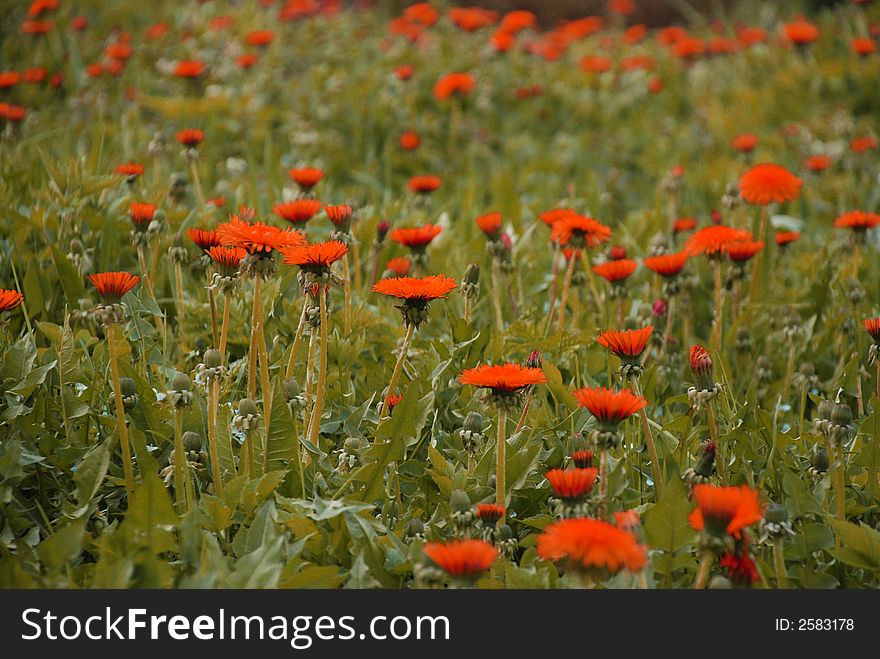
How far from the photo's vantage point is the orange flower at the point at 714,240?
230cm

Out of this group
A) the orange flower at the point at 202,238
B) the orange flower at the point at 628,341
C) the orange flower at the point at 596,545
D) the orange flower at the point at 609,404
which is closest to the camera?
the orange flower at the point at 596,545

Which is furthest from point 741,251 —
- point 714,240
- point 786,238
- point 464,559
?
point 464,559

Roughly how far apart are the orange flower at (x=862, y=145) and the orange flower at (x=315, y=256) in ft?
9.29

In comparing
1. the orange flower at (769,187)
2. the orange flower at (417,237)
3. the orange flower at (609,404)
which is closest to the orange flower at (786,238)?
the orange flower at (769,187)

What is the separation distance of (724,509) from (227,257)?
37.0 inches

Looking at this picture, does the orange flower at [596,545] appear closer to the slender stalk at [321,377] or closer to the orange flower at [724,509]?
the orange flower at [724,509]

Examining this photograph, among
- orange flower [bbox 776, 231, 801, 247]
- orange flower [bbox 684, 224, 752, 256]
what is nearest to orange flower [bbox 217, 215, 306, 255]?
orange flower [bbox 684, 224, 752, 256]

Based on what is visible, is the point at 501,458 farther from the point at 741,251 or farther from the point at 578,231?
the point at 741,251

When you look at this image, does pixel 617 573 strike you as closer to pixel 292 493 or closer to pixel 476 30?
pixel 292 493

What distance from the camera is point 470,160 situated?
13.9 feet
